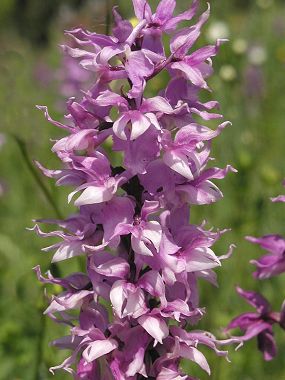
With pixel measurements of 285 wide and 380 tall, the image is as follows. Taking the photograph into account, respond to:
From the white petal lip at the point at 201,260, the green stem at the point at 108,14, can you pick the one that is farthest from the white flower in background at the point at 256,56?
the white petal lip at the point at 201,260

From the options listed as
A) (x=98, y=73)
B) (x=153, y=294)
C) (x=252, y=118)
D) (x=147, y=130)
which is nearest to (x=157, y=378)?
(x=153, y=294)

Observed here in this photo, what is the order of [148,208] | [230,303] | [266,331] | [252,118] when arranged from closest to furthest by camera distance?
1. [148,208]
2. [266,331]
3. [230,303]
4. [252,118]

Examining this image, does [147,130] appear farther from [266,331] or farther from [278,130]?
[278,130]

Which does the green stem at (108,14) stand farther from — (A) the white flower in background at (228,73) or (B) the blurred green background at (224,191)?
(A) the white flower in background at (228,73)

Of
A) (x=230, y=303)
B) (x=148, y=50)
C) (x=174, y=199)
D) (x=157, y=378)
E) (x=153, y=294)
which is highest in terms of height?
(x=148, y=50)

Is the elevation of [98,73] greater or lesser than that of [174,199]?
greater

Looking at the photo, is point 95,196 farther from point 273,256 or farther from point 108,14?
point 108,14

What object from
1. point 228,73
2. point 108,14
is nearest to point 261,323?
point 108,14
